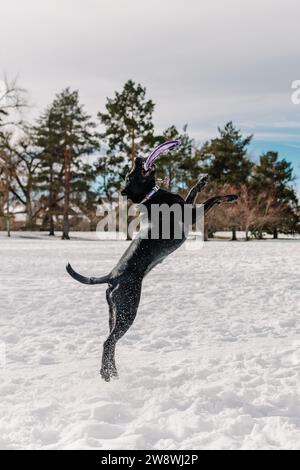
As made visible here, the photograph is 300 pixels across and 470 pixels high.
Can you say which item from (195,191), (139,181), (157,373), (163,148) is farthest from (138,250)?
(157,373)

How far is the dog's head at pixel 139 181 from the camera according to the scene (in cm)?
426

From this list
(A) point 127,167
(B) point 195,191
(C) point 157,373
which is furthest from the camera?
(A) point 127,167

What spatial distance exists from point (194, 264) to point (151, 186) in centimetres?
1250

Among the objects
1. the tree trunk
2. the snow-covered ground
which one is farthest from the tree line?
the snow-covered ground

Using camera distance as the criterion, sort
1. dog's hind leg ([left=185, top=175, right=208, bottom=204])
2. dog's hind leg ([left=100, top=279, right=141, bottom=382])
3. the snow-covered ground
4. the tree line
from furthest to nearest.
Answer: the tree line, dog's hind leg ([left=100, top=279, right=141, bottom=382]), dog's hind leg ([left=185, top=175, right=208, bottom=204]), the snow-covered ground

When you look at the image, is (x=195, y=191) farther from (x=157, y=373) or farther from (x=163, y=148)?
(x=157, y=373)

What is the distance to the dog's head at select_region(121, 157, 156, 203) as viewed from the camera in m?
4.26

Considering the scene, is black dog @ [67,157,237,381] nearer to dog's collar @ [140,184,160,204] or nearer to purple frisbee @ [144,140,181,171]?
dog's collar @ [140,184,160,204]

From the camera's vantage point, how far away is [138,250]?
4.40 m

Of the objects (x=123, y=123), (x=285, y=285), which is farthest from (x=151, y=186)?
(x=123, y=123)

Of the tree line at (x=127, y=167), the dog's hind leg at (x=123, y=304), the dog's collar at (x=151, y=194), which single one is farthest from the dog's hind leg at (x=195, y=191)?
the tree line at (x=127, y=167)

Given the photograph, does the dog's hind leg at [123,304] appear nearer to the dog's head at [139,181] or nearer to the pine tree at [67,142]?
the dog's head at [139,181]

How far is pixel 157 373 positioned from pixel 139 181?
2.20m
